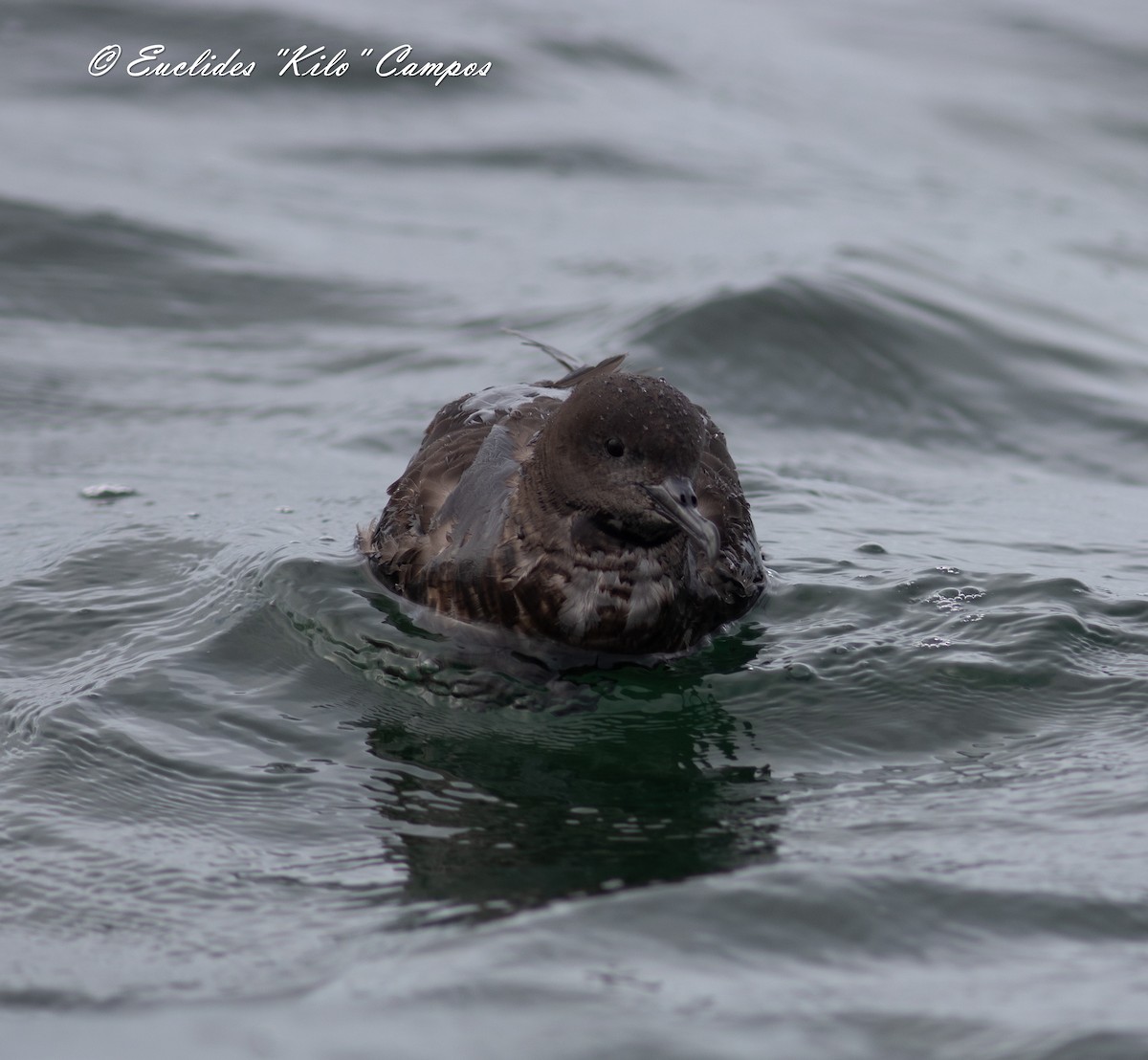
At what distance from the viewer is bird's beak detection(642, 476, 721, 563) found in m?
5.15

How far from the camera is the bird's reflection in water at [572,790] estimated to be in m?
A: 4.30

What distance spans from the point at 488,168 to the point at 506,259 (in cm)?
225

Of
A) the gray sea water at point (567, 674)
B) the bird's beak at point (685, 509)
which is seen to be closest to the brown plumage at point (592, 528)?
the bird's beak at point (685, 509)

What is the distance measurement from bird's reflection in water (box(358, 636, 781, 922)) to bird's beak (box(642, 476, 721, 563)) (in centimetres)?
66

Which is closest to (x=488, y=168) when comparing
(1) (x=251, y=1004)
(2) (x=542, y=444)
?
(2) (x=542, y=444)

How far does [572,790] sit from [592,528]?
3.52 ft

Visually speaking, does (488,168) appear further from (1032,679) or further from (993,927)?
(993,927)

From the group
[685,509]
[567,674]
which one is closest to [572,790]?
[567,674]

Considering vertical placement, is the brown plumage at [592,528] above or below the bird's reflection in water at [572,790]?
above

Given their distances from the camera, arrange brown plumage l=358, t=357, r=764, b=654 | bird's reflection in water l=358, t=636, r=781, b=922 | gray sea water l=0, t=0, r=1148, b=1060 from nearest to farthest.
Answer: gray sea water l=0, t=0, r=1148, b=1060 → bird's reflection in water l=358, t=636, r=781, b=922 → brown plumage l=358, t=357, r=764, b=654

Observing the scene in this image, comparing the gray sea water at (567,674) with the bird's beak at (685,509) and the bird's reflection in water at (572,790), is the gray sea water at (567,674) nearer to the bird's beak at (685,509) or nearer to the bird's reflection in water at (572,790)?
the bird's reflection in water at (572,790)

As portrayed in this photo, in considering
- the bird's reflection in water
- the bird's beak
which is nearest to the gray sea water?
the bird's reflection in water

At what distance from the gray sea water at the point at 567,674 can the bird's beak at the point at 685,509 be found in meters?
0.70

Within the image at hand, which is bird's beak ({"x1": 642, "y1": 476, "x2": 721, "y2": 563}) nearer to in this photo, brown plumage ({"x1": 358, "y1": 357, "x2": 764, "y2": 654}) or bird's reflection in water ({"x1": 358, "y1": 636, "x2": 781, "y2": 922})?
brown plumage ({"x1": 358, "y1": 357, "x2": 764, "y2": 654})
